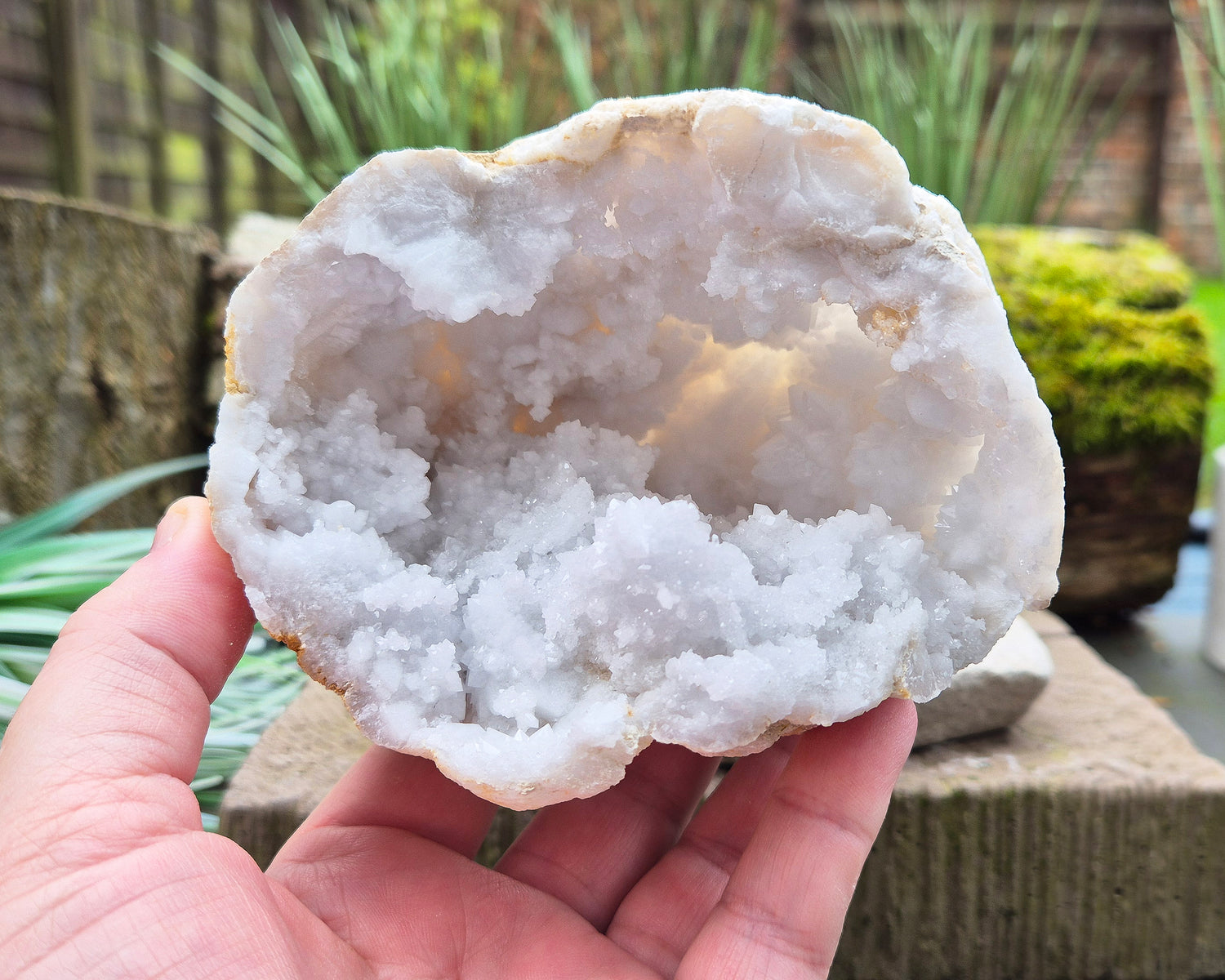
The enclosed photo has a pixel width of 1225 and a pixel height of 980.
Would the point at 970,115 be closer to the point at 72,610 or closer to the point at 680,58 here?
the point at 680,58

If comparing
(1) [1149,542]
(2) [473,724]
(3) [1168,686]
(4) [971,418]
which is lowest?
(3) [1168,686]

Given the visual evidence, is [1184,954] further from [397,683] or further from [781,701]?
[397,683]

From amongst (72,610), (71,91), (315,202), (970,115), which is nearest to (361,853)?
(72,610)

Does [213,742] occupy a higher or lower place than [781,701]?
lower

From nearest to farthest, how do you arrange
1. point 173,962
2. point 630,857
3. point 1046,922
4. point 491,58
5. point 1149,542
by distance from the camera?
point 173,962 < point 630,857 < point 1046,922 < point 1149,542 < point 491,58

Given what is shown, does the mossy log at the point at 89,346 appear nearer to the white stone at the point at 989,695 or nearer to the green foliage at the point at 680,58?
the green foliage at the point at 680,58

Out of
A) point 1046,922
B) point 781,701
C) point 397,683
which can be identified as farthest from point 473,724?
point 1046,922
